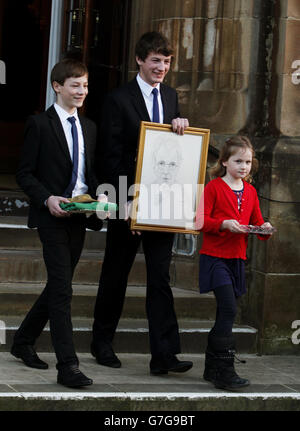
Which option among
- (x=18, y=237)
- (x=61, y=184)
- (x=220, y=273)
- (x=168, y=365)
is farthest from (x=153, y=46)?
(x=18, y=237)

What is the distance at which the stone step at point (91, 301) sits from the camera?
283 inches

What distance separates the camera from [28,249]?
819cm

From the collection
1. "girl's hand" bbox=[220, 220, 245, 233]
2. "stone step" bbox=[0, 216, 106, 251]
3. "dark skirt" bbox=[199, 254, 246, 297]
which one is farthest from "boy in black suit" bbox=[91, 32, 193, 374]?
"stone step" bbox=[0, 216, 106, 251]

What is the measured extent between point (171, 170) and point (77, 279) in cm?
196

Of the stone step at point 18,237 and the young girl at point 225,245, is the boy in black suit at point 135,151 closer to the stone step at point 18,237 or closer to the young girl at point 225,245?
the young girl at point 225,245

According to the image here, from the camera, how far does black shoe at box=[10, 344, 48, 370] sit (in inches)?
248

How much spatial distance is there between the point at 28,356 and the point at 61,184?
3.66 feet

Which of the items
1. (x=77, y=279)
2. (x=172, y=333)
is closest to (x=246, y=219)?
(x=172, y=333)

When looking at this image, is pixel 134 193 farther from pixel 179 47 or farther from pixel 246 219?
pixel 179 47

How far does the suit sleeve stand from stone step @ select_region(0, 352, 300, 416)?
3.45 ft

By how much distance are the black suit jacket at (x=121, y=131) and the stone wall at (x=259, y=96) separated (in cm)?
161

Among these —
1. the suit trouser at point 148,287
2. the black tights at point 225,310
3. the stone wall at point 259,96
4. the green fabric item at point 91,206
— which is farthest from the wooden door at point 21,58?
the green fabric item at point 91,206

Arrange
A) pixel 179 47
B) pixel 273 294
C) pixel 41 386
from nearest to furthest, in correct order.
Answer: pixel 41 386 → pixel 273 294 → pixel 179 47

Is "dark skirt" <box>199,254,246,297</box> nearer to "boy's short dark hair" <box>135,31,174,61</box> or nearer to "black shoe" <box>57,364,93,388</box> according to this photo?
"black shoe" <box>57,364,93,388</box>
